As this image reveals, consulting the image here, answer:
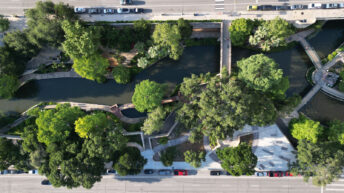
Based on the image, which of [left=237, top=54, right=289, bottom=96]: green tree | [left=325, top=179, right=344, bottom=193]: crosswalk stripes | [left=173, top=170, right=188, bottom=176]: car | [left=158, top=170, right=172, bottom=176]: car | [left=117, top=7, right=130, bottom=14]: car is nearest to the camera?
[left=237, top=54, right=289, bottom=96]: green tree

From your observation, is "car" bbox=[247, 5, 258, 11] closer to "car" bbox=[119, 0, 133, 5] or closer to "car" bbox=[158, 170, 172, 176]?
"car" bbox=[119, 0, 133, 5]

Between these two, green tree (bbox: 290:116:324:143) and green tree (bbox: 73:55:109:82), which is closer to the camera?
green tree (bbox: 290:116:324:143)

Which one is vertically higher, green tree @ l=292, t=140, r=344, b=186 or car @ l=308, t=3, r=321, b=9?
car @ l=308, t=3, r=321, b=9

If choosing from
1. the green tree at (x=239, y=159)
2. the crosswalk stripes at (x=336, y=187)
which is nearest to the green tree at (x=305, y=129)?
the green tree at (x=239, y=159)

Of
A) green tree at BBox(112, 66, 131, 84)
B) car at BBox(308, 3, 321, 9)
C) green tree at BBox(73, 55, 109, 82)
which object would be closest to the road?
green tree at BBox(112, 66, 131, 84)

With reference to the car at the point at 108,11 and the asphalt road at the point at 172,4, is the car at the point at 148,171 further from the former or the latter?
the car at the point at 108,11

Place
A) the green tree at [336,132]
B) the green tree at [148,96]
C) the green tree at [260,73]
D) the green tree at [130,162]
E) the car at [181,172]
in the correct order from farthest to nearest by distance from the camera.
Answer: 1. the car at [181,172]
2. the green tree at [336,132]
3. the green tree at [130,162]
4. the green tree at [148,96]
5. the green tree at [260,73]

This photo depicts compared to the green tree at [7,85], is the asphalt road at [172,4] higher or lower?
higher

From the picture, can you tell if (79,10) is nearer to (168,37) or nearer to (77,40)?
(77,40)
